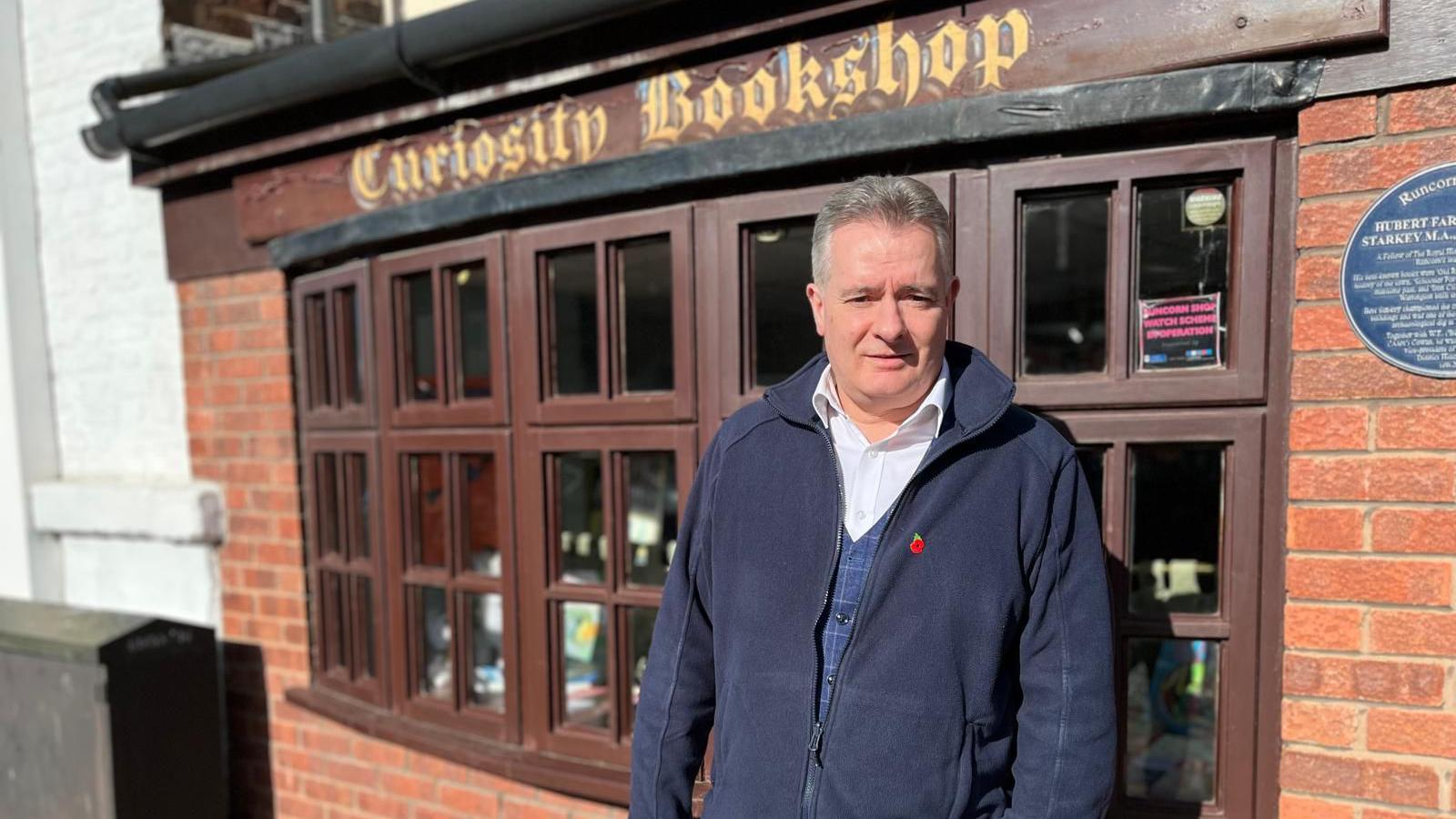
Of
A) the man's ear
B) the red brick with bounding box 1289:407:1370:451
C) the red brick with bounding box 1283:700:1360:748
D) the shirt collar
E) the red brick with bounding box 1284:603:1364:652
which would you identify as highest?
the man's ear

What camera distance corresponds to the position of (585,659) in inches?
119

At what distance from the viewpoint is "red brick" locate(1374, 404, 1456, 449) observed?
5.67 ft

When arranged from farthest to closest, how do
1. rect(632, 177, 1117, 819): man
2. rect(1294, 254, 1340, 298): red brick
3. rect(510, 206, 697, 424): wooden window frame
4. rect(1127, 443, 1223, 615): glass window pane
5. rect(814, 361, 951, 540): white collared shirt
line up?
rect(510, 206, 697, 424): wooden window frame → rect(1127, 443, 1223, 615): glass window pane → rect(1294, 254, 1340, 298): red brick → rect(814, 361, 951, 540): white collared shirt → rect(632, 177, 1117, 819): man

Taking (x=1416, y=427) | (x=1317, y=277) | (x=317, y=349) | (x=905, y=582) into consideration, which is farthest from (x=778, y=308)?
(x=317, y=349)

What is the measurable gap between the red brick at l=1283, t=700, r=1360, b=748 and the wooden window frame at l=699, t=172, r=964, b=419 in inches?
57.2

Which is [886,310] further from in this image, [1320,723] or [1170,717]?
[1170,717]

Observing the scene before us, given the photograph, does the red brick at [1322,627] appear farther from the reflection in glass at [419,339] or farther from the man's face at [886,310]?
the reflection in glass at [419,339]

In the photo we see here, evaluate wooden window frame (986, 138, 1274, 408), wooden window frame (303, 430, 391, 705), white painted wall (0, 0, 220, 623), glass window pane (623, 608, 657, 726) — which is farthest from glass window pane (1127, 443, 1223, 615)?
white painted wall (0, 0, 220, 623)

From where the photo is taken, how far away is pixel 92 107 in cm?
381

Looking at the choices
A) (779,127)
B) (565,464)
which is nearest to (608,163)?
(779,127)

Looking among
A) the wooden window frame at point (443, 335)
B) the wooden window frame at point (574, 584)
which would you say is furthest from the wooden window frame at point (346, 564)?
the wooden window frame at point (574, 584)

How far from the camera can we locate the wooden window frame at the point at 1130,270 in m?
1.90

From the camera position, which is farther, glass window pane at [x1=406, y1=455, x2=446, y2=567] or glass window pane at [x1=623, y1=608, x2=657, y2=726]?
glass window pane at [x1=406, y1=455, x2=446, y2=567]

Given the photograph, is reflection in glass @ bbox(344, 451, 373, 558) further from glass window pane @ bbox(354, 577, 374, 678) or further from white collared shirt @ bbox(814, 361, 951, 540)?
white collared shirt @ bbox(814, 361, 951, 540)
